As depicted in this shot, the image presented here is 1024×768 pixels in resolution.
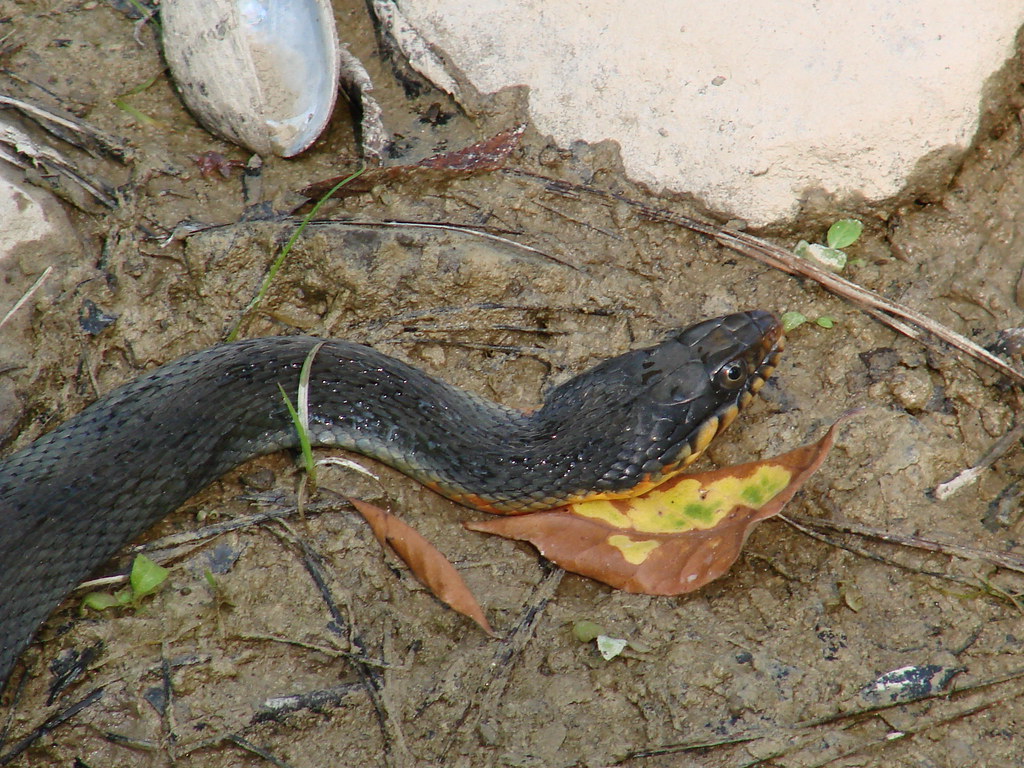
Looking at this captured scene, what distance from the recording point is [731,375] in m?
3.46

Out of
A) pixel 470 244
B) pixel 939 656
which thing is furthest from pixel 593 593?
pixel 470 244

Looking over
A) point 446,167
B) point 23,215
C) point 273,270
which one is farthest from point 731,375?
A: point 23,215

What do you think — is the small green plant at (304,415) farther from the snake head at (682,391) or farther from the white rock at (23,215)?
the white rock at (23,215)

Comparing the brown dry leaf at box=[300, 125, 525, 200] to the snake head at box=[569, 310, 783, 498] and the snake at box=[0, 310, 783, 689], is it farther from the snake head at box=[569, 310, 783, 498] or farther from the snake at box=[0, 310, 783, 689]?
the snake head at box=[569, 310, 783, 498]

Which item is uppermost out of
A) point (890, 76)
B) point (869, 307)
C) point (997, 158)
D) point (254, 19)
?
point (254, 19)

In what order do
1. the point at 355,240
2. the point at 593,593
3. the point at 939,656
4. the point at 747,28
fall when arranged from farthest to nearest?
1. the point at 355,240
2. the point at 747,28
3. the point at 593,593
4. the point at 939,656

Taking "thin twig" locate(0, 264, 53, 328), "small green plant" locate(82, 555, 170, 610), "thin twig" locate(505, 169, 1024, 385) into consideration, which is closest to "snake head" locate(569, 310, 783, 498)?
"thin twig" locate(505, 169, 1024, 385)

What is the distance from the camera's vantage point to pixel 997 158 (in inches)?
148

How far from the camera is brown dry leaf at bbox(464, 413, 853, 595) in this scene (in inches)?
127

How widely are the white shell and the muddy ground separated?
19 centimetres


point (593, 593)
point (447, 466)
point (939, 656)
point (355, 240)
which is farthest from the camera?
point (355, 240)

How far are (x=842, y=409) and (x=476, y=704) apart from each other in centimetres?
203

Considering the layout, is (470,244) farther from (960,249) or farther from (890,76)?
(960,249)

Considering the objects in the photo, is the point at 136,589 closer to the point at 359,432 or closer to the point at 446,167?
the point at 359,432
